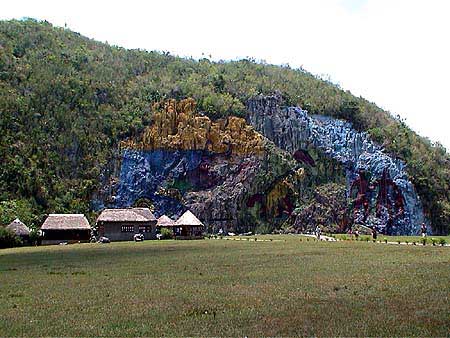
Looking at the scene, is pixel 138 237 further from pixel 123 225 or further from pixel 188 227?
pixel 188 227

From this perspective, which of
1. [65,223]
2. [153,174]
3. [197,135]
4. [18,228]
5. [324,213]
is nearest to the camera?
[18,228]

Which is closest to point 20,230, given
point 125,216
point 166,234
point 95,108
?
point 125,216

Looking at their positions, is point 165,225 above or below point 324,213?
below

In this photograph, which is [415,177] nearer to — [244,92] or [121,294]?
[244,92]

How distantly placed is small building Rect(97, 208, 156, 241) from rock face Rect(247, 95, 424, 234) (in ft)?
105

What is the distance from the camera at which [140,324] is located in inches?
582

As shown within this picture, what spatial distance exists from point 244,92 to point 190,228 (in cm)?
3806

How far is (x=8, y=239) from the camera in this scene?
210 feet

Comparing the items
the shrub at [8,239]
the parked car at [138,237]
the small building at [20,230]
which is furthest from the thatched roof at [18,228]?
the parked car at [138,237]

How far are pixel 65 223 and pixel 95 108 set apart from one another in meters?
33.9

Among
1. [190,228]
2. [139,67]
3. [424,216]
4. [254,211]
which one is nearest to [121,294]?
[190,228]

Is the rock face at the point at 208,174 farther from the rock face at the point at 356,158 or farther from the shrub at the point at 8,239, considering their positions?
the shrub at the point at 8,239

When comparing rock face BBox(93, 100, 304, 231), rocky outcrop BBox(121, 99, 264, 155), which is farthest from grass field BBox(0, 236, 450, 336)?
rocky outcrop BBox(121, 99, 264, 155)

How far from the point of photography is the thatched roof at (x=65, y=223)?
74.5 meters
